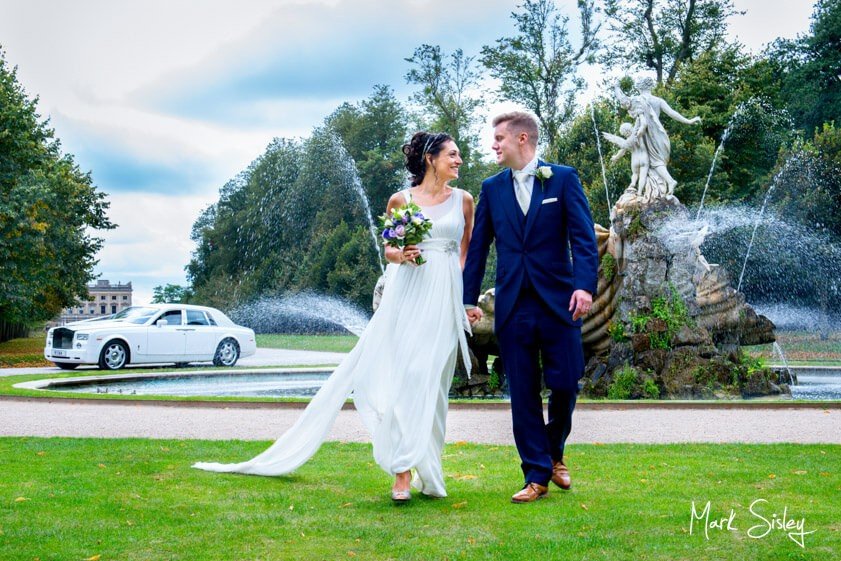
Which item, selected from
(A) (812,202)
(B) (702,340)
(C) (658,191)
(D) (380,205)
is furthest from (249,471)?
(D) (380,205)

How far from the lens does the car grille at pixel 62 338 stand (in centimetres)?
2011

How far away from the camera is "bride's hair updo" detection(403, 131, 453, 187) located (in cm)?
586

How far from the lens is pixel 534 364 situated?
5613 mm

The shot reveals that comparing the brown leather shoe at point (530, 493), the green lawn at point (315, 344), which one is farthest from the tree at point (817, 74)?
the brown leather shoe at point (530, 493)

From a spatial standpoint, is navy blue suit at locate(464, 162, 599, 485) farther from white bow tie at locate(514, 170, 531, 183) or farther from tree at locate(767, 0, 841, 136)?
tree at locate(767, 0, 841, 136)

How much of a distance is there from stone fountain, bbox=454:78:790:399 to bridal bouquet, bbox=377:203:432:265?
8575 mm

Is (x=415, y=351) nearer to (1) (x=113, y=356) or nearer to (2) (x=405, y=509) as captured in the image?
(2) (x=405, y=509)

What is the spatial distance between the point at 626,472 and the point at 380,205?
5193 cm

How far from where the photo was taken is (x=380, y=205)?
57.8 metres

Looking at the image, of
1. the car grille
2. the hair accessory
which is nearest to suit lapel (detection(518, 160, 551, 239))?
the hair accessory

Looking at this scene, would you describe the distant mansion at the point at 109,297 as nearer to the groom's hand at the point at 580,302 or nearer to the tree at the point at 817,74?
the tree at the point at 817,74

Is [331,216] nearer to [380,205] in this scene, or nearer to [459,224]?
[380,205]

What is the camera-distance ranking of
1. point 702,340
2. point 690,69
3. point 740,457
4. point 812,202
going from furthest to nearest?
point 690,69, point 812,202, point 702,340, point 740,457

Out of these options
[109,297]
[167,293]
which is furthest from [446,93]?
[109,297]
